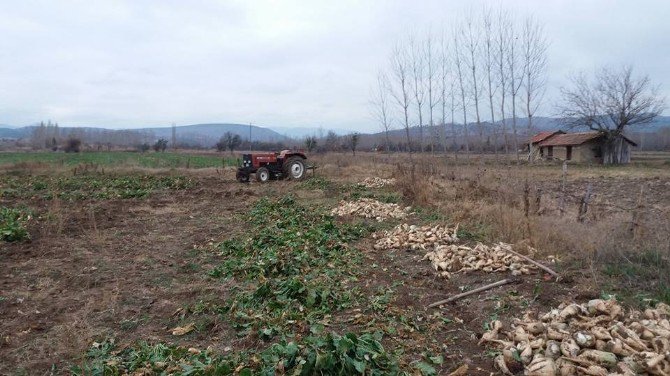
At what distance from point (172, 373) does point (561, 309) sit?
3.87 metres

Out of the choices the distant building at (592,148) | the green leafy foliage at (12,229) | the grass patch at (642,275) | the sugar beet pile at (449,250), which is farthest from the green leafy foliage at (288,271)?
the distant building at (592,148)

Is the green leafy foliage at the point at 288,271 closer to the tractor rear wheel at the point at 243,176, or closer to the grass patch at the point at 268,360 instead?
the grass patch at the point at 268,360

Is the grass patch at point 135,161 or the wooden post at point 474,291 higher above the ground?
the grass patch at point 135,161

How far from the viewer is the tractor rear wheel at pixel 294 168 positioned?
852 inches

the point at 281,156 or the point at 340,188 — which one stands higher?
the point at 281,156

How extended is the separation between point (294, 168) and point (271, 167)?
107 centimetres

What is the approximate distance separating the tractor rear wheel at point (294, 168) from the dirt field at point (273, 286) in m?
9.63

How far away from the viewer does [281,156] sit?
21.9 meters

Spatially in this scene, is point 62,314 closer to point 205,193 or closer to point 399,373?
point 399,373

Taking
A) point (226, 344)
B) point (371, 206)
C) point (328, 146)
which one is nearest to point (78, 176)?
point (371, 206)

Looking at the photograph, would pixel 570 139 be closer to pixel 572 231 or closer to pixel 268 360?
pixel 572 231

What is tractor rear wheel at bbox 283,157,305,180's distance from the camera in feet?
71.0

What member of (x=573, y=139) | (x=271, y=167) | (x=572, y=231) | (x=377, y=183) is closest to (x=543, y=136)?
(x=573, y=139)

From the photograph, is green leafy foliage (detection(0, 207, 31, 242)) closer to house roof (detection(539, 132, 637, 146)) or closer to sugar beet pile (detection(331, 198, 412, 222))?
sugar beet pile (detection(331, 198, 412, 222))
